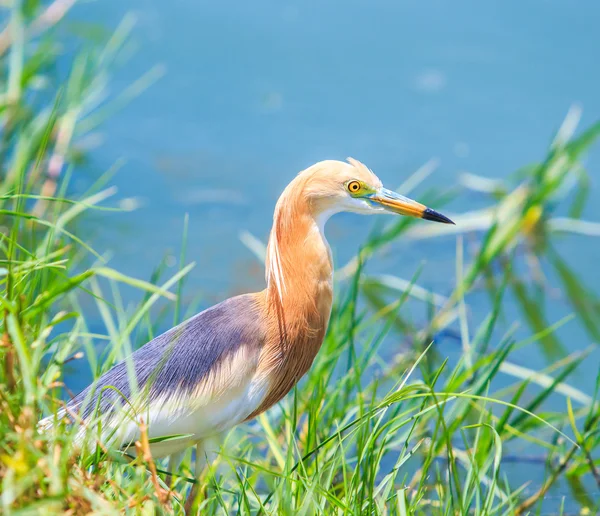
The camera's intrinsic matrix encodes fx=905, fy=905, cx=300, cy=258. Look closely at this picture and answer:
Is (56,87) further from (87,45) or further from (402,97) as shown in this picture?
(402,97)

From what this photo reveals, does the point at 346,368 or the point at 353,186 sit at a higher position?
the point at 353,186

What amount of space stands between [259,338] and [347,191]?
304 mm

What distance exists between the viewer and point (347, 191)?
1.60 meters

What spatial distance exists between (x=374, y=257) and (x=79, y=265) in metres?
0.93

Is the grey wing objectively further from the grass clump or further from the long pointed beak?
the long pointed beak

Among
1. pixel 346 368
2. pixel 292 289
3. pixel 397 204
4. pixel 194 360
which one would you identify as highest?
pixel 397 204

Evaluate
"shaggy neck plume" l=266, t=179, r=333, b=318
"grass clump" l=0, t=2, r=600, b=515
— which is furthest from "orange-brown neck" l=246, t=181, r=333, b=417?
"grass clump" l=0, t=2, r=600, b=515

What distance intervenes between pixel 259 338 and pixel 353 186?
1.04 ft

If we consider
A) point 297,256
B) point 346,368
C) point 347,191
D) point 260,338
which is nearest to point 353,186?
point 347,191

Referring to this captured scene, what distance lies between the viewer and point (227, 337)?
158 cm

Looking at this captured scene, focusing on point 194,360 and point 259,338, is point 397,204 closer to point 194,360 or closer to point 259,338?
point 259,338

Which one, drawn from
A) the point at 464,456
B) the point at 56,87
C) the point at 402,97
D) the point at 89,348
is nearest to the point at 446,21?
the point at 402,97

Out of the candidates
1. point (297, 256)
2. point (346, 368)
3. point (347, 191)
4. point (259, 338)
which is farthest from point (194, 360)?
point (346, 368)

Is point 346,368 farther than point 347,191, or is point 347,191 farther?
point 346,368
